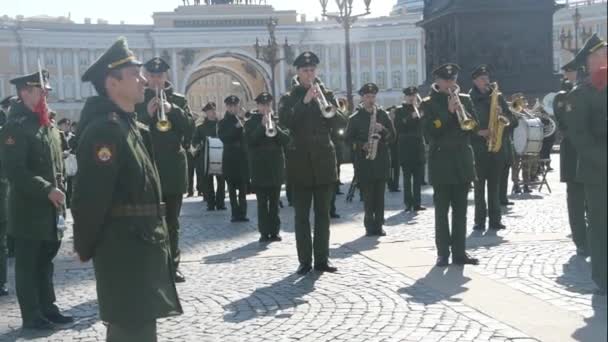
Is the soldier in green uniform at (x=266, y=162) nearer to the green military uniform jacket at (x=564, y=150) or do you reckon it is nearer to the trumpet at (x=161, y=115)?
the trumpet at (x=161, y=115)

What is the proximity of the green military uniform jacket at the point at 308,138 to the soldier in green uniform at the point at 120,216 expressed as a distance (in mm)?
4244

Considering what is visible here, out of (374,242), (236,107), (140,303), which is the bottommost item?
(374,242)

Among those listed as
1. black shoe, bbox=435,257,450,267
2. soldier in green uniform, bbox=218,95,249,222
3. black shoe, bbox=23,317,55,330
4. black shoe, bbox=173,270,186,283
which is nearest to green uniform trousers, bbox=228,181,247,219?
soldier in green uniform, bbox=218,95,249,222

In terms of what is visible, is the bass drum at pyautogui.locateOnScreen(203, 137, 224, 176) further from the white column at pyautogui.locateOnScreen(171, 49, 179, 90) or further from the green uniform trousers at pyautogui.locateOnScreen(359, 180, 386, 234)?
the white column at pyautogui.locateOnScreen(171, 49, 179, 90)

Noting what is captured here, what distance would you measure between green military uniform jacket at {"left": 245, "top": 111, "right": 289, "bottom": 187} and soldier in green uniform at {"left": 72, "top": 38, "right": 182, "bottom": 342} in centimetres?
693

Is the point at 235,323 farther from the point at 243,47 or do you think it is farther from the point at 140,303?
the point at 243,47

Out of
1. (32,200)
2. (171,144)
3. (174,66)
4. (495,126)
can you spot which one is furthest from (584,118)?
(174,66)

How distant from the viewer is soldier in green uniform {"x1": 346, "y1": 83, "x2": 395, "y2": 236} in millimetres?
11109

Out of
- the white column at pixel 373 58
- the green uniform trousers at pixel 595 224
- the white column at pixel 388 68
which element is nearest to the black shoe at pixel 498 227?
the green uniform trousers at pixel 595 224

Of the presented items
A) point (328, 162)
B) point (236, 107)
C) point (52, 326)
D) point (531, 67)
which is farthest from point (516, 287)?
point (531, 67)

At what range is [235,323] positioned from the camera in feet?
21.6

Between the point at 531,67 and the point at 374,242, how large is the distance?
1275 cm

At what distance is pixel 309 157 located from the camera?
28.2ft

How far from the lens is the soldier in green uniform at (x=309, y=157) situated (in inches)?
339
